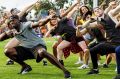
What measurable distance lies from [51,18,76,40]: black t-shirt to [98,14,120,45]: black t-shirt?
266cm

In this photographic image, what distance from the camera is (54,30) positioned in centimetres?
1452

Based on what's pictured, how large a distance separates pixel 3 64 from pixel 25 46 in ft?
11.6

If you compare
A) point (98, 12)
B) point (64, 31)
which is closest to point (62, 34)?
point (64, 31)

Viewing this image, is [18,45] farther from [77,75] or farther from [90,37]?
[90,37]

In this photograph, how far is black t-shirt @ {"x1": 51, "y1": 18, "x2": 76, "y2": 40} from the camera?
47.7 ft

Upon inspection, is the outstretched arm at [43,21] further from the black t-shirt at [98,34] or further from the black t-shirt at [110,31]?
the black t-shirt at [98,34]

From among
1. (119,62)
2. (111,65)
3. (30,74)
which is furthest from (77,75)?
(111,65)

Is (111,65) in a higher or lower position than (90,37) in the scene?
lower

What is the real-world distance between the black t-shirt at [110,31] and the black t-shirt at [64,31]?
8.74 ft

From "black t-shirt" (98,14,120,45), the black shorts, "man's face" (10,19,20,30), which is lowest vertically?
the black shorts

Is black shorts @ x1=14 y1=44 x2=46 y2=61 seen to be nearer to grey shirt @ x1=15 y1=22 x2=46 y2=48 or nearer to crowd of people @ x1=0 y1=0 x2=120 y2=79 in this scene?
crowd of people @ x1=0 y1=0 x2=120 y2=79

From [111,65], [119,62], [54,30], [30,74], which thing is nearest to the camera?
[119,62]

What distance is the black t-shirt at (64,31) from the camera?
14.5 meters

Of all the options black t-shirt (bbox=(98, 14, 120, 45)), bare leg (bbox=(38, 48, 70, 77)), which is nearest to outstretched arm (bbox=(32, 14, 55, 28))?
bare leg (bbox=(38, 48, 70, 77))
